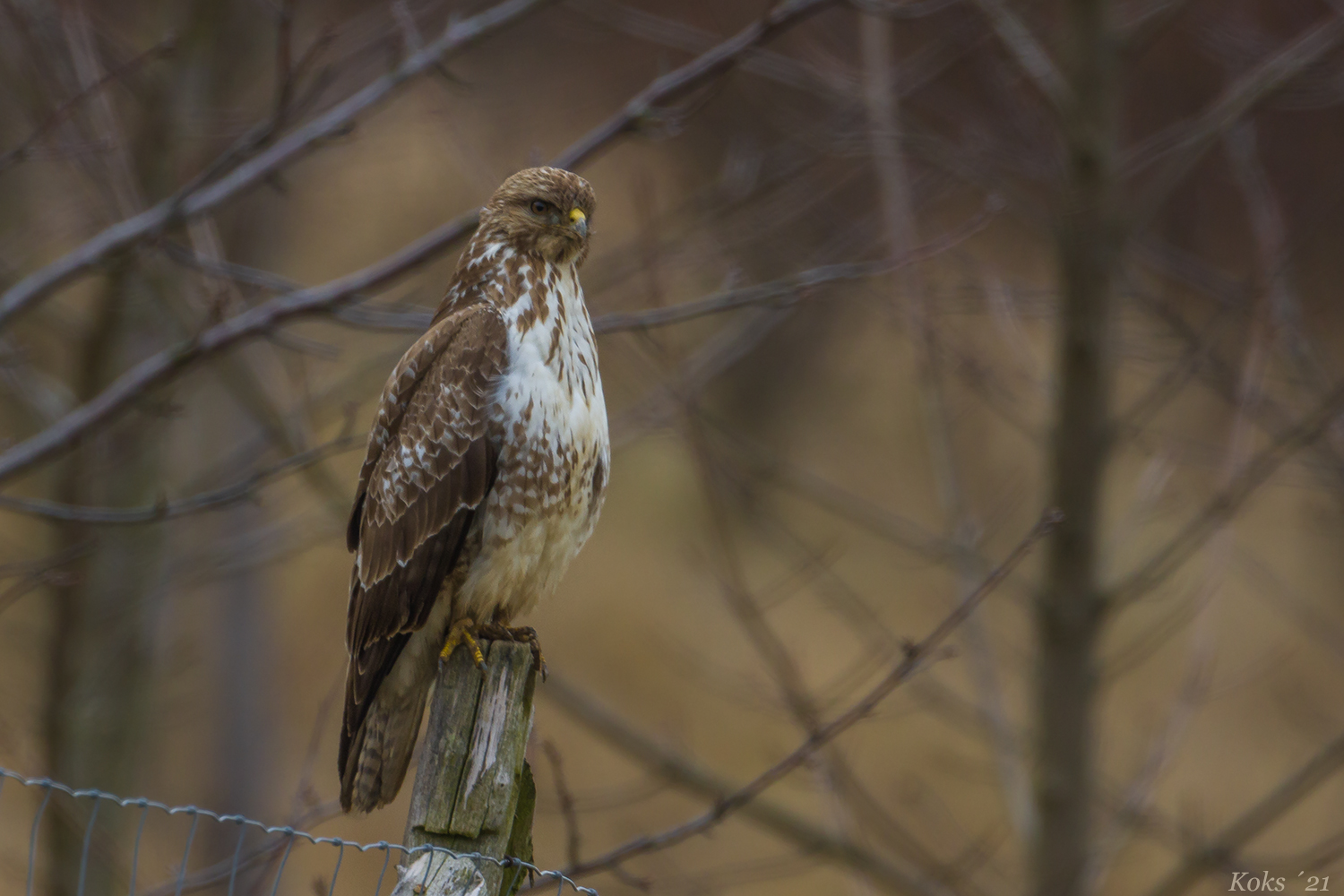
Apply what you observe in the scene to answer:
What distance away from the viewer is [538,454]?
9.40 ft

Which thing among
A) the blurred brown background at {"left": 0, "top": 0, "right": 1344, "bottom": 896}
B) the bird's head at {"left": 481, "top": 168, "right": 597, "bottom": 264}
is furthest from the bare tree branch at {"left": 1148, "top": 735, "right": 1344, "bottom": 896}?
the bird's head at {"left": 481, "top": 168, "right": 597, "bottom": 264}

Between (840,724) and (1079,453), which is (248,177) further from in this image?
(1079,453)

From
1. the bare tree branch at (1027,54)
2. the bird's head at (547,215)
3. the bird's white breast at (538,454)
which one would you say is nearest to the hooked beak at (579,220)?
the bird's head at (547,215)

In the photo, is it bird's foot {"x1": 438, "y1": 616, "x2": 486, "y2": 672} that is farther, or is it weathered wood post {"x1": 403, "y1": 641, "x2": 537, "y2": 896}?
bird's foot {"x1": 438, "y1": 616, "x2": 486, "y2": 672}

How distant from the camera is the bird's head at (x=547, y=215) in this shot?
3.05 m

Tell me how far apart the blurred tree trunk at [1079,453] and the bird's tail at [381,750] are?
199 cm

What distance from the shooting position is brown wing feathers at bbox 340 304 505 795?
9.55 ft

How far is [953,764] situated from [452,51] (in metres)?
5.94

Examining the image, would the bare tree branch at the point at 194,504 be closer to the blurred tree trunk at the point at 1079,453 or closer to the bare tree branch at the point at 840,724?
the bare tree branch at the point at 840,724

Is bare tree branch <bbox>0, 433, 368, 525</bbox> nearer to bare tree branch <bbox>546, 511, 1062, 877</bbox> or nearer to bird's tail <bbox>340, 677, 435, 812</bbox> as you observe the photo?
bird's tail <bbox>340, 677, 435, 812</bbox>

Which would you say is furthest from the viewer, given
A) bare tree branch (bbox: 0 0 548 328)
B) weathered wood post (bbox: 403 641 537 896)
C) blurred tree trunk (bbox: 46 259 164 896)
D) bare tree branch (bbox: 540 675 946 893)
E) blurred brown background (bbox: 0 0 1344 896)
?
blurred tree trunk (bbox: 46 259 164 896)

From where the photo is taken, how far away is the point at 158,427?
604 centimetres

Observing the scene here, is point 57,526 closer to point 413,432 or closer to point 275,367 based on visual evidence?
point 275,367

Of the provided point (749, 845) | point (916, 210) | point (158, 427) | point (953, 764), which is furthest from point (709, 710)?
point (916, 210)
